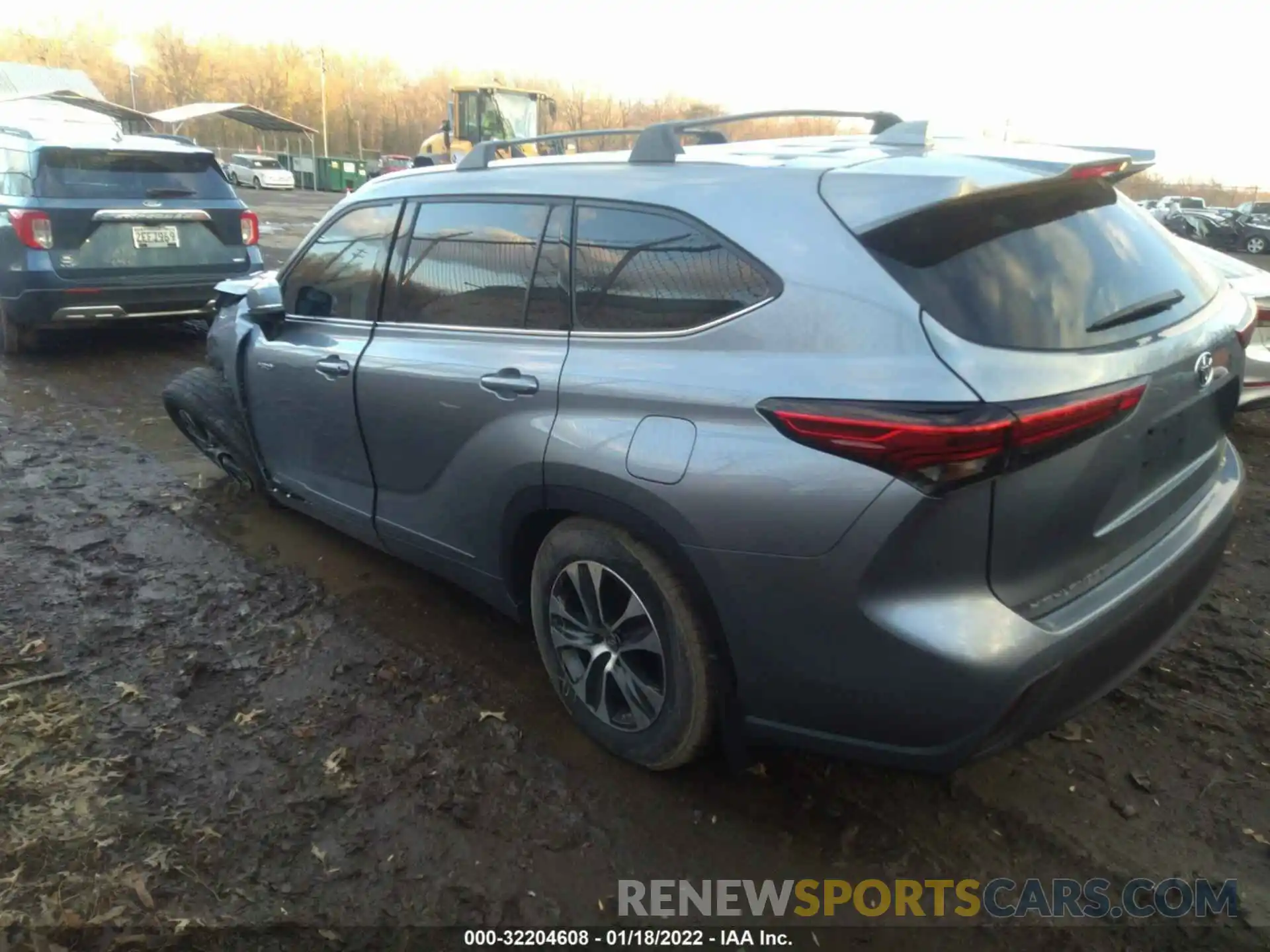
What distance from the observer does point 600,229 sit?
2.71 m

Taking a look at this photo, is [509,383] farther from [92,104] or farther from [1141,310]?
[92,104]

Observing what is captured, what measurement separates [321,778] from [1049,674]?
2.07m

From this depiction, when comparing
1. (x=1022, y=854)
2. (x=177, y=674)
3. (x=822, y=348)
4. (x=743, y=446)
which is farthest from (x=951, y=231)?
(x=177, y=674)

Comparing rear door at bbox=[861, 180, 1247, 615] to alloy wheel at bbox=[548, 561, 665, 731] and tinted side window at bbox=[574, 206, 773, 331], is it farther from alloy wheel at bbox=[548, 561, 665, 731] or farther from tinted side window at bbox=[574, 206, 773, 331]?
alloy wheel at bbox=[548, 561, 665, 731]

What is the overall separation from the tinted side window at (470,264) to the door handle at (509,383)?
6.9 inches

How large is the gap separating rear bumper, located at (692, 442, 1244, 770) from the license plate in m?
6.79

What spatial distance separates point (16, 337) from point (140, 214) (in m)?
1.59

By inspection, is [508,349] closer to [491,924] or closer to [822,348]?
[822,348]

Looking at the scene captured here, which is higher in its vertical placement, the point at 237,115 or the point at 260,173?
the point at 237,115

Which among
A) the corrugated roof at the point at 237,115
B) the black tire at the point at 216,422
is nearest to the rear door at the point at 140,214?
the black tire at the point at 216,422

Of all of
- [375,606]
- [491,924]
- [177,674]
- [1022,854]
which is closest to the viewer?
[491,924]

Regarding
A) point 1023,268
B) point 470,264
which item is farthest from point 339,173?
point 1023,268

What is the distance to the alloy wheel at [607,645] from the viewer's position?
2.57m

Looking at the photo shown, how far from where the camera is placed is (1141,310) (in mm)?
2326
